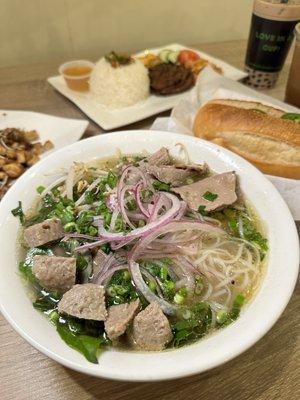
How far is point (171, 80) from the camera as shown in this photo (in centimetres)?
241

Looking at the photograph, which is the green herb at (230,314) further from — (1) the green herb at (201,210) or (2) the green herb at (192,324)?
(1) the green herb at (201,210)

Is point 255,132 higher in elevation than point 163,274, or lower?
higher

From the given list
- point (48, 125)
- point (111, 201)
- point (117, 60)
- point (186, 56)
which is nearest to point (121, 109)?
point (117, 60)

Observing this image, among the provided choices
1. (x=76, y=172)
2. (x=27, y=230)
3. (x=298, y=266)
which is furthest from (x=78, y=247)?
(x=298, y=266)

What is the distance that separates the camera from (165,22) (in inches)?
123

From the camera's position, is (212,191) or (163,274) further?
(212,191)

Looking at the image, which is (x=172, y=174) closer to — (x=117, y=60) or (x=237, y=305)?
(x=237, y=305)

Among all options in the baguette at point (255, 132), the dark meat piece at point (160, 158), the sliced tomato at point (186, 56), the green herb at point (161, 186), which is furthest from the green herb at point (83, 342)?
the sliced tomato at point (186, 56)

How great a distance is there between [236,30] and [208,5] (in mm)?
366

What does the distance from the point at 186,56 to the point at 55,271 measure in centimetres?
208

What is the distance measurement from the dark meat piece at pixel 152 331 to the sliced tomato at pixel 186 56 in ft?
6.90

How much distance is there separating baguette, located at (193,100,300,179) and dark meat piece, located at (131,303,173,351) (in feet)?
3.22

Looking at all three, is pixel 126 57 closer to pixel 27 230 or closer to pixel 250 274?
pixel 27 230

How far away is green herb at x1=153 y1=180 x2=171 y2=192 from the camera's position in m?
1.40
